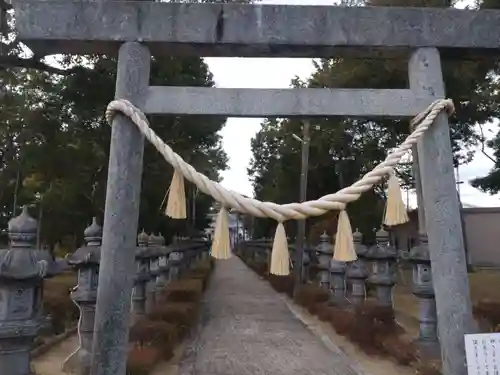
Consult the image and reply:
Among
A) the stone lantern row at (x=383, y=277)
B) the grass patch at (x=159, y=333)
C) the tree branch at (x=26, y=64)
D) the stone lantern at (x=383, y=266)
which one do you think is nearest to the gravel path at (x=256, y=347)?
the grass patch at (x=159, y=333)

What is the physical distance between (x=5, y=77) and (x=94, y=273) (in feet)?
26.1

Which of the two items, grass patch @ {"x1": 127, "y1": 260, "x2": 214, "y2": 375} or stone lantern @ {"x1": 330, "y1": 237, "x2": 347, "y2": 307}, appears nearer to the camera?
grass patch @ {"x1": 127, "y1": 260, "x2": 214, "y2": 375}

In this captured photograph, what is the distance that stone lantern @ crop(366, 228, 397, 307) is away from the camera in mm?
9430

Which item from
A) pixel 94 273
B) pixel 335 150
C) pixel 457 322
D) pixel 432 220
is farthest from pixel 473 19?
pixel 335 150

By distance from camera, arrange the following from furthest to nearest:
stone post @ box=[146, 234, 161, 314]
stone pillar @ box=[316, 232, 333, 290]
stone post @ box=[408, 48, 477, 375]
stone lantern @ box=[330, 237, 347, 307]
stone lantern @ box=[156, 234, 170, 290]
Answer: stone pillar @ box=[316, 232, 333, 290] < stone lantern @ box=[156, 234, 170, 290] < stone lantern @ box=[330, 237, 347, 307] < stone post @ box=[146, 234, 161, 314] < stone post @ box=[408, 48, 477, 375]

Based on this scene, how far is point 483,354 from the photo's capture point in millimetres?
3471

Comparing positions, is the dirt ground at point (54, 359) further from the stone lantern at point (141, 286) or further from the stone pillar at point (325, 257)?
the stone pillar at point (325, 257)

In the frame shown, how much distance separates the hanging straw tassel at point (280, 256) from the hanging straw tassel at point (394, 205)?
0.91 m

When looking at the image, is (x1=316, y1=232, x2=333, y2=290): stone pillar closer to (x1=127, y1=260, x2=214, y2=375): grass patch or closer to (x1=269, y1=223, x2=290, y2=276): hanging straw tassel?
(x1=127, y1=260, x2=214, y2=375): grass patch

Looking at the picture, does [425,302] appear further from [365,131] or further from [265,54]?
[365,131]

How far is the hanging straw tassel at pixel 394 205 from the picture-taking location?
12.5 ft

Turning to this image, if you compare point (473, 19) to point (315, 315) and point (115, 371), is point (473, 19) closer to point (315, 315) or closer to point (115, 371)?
point (115, 371)

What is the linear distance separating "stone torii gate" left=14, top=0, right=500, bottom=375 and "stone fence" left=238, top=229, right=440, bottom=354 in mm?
3165

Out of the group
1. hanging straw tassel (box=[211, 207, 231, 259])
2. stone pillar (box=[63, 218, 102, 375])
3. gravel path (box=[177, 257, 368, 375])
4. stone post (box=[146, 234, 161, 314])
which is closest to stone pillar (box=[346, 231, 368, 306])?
gravel path (box=[177, 257, 368, 375])
